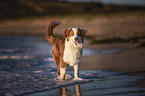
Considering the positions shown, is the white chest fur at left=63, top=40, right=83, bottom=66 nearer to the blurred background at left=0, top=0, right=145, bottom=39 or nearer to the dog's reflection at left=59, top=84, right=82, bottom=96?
the dog's reflection at left=59, top=84, right=82, bottom=96

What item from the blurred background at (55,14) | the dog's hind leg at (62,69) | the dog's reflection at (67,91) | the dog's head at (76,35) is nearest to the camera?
the dog's reflection at (67,91)

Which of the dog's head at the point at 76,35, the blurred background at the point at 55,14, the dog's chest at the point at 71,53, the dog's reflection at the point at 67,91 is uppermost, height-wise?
the blurred background at the point at 55,14

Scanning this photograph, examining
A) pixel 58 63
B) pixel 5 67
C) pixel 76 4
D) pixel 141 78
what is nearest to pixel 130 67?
pixel 141 78

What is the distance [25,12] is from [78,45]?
186017 mm

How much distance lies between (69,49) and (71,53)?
0.40 ft

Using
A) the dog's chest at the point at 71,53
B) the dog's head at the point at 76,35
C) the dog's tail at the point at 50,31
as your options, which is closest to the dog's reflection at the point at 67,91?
the dog's chest at the point at 71,53

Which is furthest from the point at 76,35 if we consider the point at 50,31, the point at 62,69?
the point at 50,31

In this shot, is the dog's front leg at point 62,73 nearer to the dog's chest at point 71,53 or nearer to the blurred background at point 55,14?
the dog's chest at point 71,53

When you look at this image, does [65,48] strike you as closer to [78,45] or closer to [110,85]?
[78,45]

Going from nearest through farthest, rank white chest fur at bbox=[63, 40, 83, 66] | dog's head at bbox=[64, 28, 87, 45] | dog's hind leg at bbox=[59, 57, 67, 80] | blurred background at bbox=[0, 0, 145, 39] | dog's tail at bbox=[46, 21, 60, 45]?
dog's head at bbox=[64, 28, 87, 45], white chest fur at bbox=[63, 40, 83, 66], dog's hind leg at bbox=[59, 57, 67, 80], dog's tail at bbox=[46, 21, 60, 45], blurred background at bbox=[0, 0, 145, 39]

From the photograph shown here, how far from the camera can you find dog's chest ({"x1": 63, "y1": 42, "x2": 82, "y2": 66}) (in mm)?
7570

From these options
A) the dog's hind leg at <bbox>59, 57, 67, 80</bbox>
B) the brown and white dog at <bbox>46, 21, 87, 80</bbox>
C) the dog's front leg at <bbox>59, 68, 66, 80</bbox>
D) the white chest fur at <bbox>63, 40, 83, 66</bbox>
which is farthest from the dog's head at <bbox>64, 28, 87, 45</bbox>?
the dog's front leg at <bbox>59, 68, 66, 80</bbox>

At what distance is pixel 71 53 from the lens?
7621mm

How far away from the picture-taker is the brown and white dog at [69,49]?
24.1 ft
